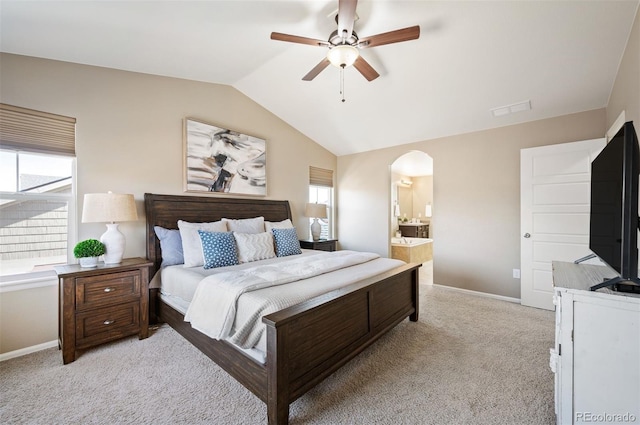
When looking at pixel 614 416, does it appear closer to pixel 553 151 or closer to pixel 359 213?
pixel 553 151

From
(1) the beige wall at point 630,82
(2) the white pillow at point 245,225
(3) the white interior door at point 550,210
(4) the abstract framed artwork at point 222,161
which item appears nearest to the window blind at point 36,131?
(4) the abstract framed artwork at point 222,161

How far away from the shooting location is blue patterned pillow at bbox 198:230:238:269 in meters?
2.75

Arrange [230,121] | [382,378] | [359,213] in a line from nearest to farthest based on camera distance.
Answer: [382,378], [230,121], [359,213]

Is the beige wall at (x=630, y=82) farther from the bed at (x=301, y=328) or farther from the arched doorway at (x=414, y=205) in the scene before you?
the arched doorway at (x=414, y=205)

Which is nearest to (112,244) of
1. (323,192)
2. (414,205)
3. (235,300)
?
(235,300)

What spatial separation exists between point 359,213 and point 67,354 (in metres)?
4.34

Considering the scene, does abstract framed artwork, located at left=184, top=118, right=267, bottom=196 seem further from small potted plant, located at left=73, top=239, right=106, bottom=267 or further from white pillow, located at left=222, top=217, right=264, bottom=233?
small potted plant, located at left=73, top=239, right=106, bottom=267

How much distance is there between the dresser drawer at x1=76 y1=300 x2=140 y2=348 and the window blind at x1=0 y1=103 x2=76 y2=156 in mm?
1560

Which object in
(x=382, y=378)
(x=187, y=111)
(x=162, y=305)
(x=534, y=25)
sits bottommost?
(x=382, y=378)

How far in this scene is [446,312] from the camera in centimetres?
335

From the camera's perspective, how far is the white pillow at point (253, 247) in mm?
3060

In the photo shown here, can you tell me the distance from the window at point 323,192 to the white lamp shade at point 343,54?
2.87 m

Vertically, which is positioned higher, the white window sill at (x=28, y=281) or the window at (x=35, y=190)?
the window at (x=35, y=190)

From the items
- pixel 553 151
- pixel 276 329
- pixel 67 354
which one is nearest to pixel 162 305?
Answer: pixel 67 354
